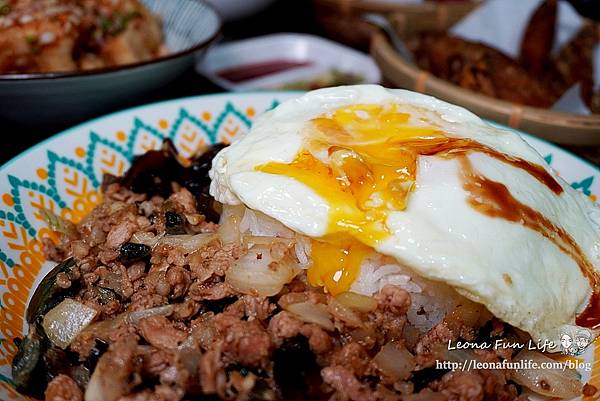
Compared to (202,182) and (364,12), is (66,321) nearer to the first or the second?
(202,182)

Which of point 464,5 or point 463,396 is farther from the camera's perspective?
point 464,5

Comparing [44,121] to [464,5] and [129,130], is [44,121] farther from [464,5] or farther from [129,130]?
[464,5]

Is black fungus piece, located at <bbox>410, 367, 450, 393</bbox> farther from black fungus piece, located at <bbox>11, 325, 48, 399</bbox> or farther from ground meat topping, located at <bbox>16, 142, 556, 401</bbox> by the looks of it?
black fungus piece, located at <bbox>11, 325, 48, 399</bbox>

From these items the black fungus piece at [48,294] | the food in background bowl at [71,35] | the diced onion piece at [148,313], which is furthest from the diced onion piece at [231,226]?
the food in background bowl at [71,35]

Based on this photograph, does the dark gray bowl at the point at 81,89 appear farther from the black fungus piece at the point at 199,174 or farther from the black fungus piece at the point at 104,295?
the black fungus piece at the point at 104,295

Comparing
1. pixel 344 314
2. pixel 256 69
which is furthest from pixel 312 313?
pixel 256 69

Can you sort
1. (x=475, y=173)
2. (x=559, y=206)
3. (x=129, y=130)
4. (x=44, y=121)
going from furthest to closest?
(x=44, y=121) → (x=129, y=130) → (x=559, y=206) → (x=475, y=173)

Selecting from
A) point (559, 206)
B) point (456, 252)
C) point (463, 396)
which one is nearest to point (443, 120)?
point (559, 206)

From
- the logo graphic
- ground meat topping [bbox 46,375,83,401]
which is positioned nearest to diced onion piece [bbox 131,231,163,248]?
ground meat topping [bbox 46,375,83,401]
